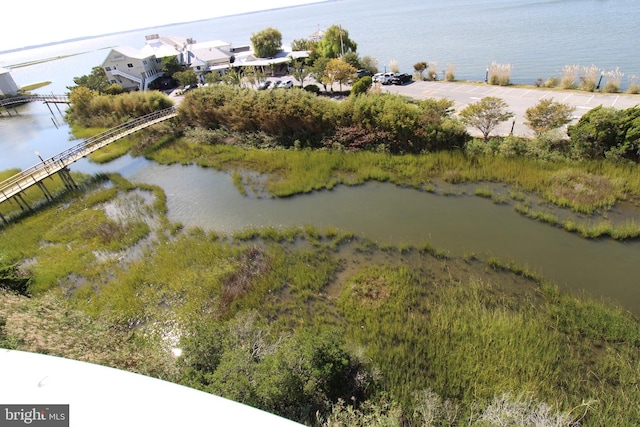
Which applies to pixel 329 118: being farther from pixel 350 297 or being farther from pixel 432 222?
pixel 350 297

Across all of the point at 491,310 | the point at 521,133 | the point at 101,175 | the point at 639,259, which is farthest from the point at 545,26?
the point at 101,175

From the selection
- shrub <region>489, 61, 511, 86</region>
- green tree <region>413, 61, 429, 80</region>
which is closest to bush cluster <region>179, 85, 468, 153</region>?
shrub <region>489, 61, 511, 86</region>

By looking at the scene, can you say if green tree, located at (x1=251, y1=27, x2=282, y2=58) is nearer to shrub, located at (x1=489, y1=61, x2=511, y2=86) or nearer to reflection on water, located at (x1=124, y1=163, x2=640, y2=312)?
shrub, located at (x1=489, y1=61, x2=511, y2=86)

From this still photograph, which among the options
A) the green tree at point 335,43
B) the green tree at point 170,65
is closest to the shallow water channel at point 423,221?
the green tree at point 335,43

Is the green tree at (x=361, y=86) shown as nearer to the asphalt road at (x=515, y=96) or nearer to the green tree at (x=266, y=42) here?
the asphalt road at (x=515, y=96)

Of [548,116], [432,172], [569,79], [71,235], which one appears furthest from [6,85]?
[569,79]

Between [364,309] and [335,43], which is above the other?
[335,43]
